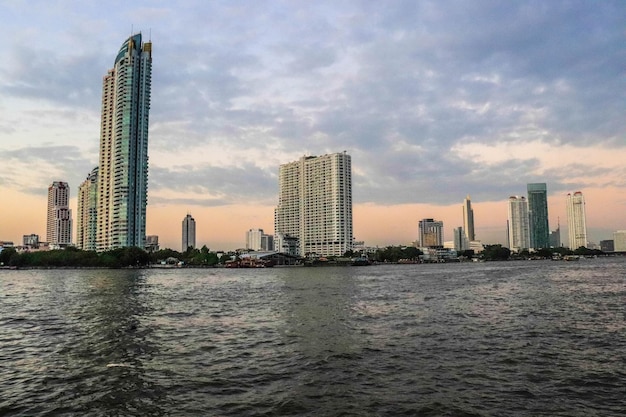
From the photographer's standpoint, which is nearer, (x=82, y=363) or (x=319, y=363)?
(x=319, y=363)

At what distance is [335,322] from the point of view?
151ft

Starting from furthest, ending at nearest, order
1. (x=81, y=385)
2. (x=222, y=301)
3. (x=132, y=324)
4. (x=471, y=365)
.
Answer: (x=222, y=301), (x=132, y=324), (x=471, y=365), (x=81, y=385)

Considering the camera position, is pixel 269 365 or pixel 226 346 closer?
pixel 269 365

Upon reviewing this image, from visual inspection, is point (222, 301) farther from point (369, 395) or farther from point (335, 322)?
point (369, 395)

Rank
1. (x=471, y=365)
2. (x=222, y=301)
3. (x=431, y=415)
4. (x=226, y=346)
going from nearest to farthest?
(x=431, y=415)
(x=471, y=365)
(x=226, y=346)
(x=222, y=301)

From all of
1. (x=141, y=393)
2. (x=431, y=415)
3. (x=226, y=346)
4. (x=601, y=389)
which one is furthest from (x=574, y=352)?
(x=141, y=393)

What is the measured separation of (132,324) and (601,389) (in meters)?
39.9

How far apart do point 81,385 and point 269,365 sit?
1045 centimetres

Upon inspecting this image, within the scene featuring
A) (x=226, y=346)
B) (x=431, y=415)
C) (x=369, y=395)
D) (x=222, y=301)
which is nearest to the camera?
(x=431, y=415)

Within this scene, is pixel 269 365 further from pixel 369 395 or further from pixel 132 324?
pixel 132 324

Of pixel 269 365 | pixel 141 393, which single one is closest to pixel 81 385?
pixel 141 393

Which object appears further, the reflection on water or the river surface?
the reflection on water

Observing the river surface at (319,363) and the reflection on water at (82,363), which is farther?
the reflection on water at (82,363)

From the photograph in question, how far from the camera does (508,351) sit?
31500 millimetres
